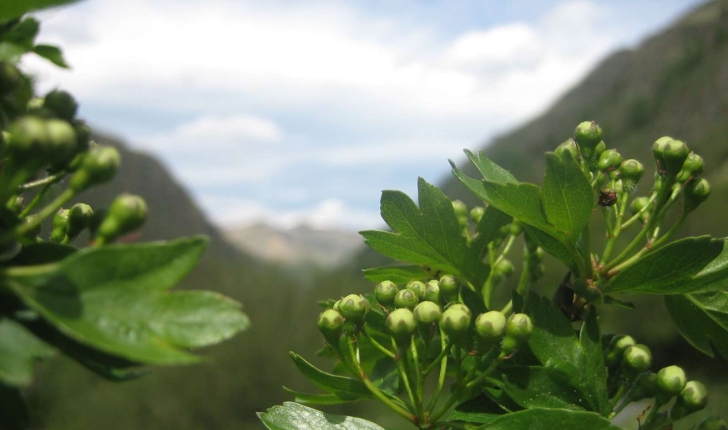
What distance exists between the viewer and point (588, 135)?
1.57 m

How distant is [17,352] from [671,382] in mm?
1401

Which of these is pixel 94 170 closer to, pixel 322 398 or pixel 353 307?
pixel 353 307

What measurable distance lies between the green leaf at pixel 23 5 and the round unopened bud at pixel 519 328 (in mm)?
1008

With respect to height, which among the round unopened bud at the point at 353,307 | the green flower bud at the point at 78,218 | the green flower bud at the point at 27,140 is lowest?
the round unopened bud at the point at 353,307

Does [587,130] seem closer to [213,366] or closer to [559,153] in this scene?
[559,153]

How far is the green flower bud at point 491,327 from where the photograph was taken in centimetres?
126

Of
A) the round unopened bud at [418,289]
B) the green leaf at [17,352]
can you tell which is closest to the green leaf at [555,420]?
the round unopened bud at [418,289]

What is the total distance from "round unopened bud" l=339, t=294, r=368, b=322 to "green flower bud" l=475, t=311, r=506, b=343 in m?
0.29

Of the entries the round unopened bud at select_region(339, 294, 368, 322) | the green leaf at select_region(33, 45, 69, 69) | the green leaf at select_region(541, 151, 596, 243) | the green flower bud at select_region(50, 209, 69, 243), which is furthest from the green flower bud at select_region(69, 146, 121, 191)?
the green leaf at select_region(541, 151, 596, 243)

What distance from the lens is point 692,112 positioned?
33969mm

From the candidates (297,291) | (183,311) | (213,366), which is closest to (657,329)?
(297,291)

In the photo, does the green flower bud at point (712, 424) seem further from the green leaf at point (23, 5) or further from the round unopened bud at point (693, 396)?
the green leaf at point (23, 5)

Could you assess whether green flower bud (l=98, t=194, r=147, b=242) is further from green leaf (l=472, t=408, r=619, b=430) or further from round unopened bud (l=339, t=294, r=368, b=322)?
green leaf (l=472, t=408, r=619, b=430)

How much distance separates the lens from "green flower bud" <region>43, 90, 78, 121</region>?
1.02 metres
